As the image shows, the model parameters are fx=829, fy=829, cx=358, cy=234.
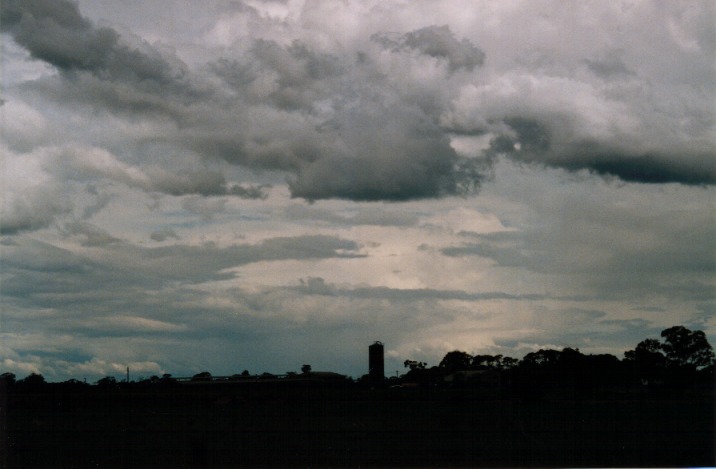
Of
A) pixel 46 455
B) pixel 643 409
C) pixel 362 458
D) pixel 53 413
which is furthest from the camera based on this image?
pixel 53 413

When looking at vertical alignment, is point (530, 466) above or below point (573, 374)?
below

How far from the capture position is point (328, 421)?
51.0m

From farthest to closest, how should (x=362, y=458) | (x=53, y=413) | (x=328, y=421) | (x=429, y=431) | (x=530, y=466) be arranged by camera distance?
(x=53, y=413)
(x=328, y=421)
(x=429, y=431)
(x=362, y=458)
(x=530, y=466)

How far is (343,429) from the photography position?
150ft

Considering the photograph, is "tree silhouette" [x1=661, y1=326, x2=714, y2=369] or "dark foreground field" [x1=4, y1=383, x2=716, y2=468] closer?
"dark foreground field" [x1=4, y1=383, x2=716, y2=468]

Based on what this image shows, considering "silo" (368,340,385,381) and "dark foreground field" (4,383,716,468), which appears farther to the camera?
"silo" (368,340,385,381)

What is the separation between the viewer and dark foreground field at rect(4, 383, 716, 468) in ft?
102

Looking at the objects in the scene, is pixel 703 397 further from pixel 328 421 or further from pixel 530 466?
pixel 530 466

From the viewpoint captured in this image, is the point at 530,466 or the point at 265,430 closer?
the point at 530,466

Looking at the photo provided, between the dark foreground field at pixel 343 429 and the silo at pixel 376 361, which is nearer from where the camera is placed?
the dark foreground field at pixel 343 429

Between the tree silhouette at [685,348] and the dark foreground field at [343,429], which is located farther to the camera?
the tree silhouette at [685,348]

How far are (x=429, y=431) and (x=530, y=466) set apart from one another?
15748mm

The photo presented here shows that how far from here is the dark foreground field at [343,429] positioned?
31062mm

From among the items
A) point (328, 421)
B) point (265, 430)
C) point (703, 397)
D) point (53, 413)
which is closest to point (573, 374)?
point (703, 397)
